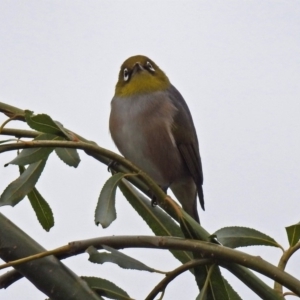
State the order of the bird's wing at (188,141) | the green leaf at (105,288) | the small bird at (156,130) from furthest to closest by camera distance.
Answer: the bird's wing at (188,141), the small bird at (156,130), the green leaf at (105,288)

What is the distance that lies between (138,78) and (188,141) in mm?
521

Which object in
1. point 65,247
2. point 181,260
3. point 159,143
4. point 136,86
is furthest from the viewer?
point 136,86

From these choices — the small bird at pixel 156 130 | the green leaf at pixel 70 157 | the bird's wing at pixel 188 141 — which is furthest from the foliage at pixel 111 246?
the bird's wing at pixel 188 141

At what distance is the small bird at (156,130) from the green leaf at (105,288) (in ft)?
7.53

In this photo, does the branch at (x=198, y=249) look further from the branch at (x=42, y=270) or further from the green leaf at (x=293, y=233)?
the green leaf at (x=293, y=233)

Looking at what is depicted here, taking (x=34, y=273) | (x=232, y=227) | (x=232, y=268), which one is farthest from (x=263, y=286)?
(x=34, y=273)

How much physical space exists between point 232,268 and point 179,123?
8.82ft

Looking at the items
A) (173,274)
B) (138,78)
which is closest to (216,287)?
(173,274)

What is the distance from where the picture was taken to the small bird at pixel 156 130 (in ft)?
11.8

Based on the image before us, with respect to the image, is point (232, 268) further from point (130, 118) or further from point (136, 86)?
point (136, 86)

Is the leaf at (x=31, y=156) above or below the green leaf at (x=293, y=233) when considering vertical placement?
above

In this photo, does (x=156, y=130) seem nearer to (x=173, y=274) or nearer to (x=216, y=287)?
(x=216, y=287)

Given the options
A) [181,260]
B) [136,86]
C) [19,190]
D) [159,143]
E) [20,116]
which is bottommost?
[181,260]

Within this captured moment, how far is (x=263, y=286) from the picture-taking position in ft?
3.82
